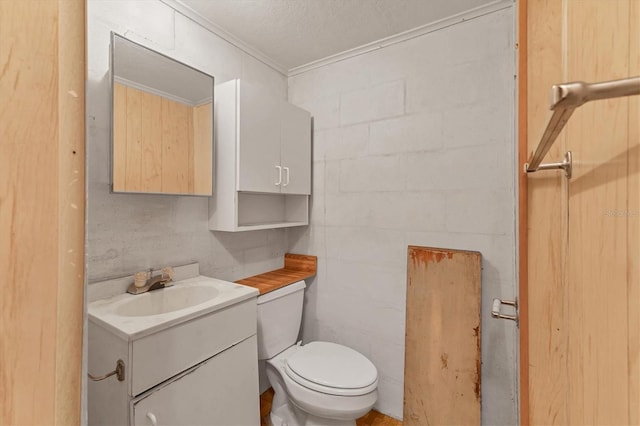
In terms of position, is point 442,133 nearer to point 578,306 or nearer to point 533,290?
point 533,290

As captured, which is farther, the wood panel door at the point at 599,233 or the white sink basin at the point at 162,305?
the white sink basin at the point at 162,305

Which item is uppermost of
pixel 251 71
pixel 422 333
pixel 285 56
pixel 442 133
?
pixel 285 56

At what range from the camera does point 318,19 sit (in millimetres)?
1551

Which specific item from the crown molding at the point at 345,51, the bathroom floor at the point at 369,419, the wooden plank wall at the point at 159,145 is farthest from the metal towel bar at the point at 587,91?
the bathroom floor at the point at 369,419

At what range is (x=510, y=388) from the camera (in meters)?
1.43

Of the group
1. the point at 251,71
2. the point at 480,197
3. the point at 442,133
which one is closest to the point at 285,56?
the point at 251,71

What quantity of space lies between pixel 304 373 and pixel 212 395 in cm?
45

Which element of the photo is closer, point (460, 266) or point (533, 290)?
point (533, 290)

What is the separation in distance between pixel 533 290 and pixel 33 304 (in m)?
→ 1.04

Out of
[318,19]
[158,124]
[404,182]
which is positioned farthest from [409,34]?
[158,124]

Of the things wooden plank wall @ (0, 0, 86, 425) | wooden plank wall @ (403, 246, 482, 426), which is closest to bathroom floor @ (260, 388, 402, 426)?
wooden plank wall @ (403, 246, 482, 426)

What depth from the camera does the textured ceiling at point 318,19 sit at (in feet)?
4.75

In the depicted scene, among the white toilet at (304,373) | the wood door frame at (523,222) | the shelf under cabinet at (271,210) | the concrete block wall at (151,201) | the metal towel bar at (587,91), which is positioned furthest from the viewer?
the shelf under cabinet at (271,210)

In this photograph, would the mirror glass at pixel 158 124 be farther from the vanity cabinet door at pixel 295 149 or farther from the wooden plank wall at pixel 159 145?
the vanity cabinet door at pixel 295 149
